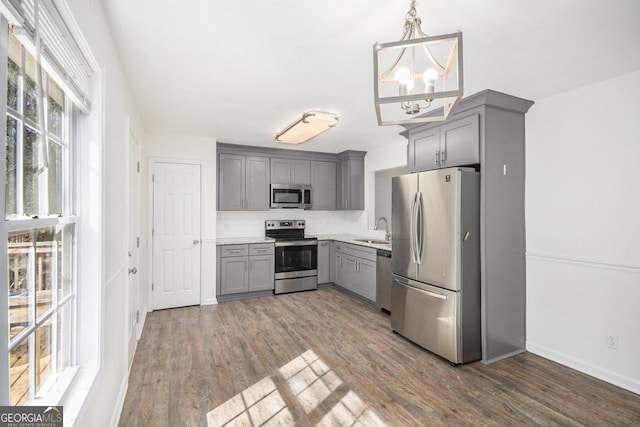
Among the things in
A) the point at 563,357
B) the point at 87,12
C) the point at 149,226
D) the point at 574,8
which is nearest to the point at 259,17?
the point at 87,12

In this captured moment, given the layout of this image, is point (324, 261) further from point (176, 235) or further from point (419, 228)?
point (419, 228)

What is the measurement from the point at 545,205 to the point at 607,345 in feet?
4.17

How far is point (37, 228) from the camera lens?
109 centimetres

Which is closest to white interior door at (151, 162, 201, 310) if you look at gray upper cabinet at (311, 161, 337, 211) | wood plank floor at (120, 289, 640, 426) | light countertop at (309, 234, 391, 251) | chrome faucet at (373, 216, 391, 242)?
wood plank floor at (120, 289, 640, 426)

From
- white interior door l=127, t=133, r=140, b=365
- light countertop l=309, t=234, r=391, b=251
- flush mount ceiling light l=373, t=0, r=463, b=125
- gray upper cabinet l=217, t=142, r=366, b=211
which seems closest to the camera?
flush mount ceiling light l=373, t=0, r=463, b=125

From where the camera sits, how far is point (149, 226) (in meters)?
4.18

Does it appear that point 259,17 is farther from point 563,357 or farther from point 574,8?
point 563,357

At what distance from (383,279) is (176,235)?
3005 mm

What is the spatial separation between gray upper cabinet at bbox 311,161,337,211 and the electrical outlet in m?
4.05

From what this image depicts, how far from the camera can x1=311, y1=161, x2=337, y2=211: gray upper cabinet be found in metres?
5.60

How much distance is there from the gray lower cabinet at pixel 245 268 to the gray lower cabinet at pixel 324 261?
0.89 metres

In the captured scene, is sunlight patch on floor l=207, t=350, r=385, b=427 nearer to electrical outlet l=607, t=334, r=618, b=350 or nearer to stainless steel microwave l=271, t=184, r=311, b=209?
electrical outlet l=607, t=334, r=618, b=350

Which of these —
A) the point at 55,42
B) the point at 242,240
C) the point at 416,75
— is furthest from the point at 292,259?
the point at 55,42

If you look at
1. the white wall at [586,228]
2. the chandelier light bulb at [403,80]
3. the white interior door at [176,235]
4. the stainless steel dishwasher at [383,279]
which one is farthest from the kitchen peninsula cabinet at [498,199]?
the white interior door at [176,235]
